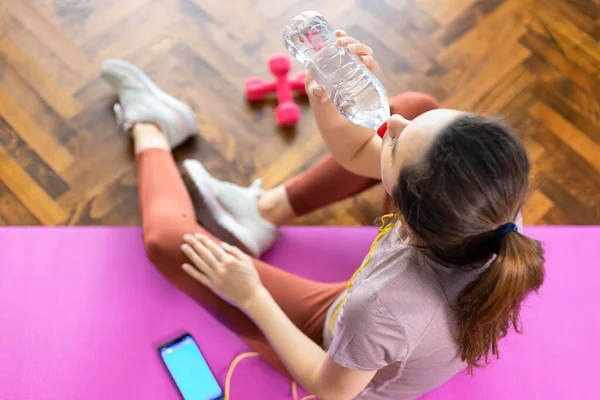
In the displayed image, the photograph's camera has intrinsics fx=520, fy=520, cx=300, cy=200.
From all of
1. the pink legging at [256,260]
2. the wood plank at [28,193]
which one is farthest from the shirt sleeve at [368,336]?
the wood plank at [28,193]

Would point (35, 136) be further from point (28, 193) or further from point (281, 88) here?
point (281, 88)

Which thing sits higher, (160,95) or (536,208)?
(160,95)

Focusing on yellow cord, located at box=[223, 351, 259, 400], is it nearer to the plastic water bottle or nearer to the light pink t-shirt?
the light pink t-shirt

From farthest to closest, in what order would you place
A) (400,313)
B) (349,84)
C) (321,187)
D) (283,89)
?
1. (283,89)
2. (321,187)
3. (349,84)
4. (400,313)

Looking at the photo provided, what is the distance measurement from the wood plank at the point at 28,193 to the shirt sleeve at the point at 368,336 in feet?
3.04

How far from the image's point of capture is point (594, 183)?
143 cm

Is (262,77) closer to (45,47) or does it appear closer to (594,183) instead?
(45,47)

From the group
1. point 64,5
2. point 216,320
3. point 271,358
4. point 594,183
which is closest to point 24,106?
point 64,5

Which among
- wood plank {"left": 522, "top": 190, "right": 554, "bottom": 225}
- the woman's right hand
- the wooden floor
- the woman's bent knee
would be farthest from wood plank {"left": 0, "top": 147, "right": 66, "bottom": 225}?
wood plank {"left": 522, "top": 190, "right": 554, "bottom": 225}

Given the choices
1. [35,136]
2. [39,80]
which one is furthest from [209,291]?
[39,80]

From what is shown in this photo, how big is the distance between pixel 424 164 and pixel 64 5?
136 centimetres

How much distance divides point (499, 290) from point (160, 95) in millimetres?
1064

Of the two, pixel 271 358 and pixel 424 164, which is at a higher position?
pixel 424 164

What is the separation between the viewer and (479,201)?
0.55 metres
